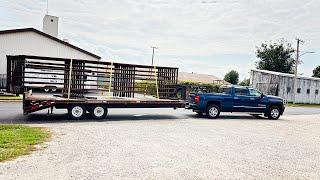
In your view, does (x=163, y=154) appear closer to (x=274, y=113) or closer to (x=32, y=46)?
(x=274, y=113)

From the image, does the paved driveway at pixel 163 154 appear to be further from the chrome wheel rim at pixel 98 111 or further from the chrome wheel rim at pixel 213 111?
the chrome wheel rim at pixel 213 111

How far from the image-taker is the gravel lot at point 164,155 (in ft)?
25.2

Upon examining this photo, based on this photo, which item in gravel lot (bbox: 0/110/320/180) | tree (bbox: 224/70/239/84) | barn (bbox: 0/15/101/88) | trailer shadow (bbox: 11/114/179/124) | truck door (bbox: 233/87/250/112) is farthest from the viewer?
tree (bbox: 224/70/239/84)

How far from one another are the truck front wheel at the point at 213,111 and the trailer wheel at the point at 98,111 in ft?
19.7

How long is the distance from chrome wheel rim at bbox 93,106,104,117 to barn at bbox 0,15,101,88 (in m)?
19.5

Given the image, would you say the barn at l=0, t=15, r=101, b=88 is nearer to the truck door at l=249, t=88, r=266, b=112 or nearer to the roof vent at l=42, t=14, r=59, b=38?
the roof vent at l=42, t=14, r=59, b=38

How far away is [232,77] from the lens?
3716 inches

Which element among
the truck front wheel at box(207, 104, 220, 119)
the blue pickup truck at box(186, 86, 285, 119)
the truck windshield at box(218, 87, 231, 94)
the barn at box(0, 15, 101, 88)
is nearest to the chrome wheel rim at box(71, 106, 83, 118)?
the blue pickup truck at box(186, 86, 285, 119)

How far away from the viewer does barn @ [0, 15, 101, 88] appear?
33844 mm

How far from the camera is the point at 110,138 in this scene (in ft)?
38.4

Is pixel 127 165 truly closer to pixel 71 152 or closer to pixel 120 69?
pixel 71 152

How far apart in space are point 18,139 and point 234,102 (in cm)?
1272

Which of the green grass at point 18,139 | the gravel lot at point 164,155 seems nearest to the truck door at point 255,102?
the gravel lot at point 164,155

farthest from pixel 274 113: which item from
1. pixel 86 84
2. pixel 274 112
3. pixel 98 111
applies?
pixel 86 84
